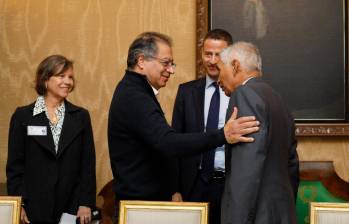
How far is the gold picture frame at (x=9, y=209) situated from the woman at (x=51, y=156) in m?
0.81

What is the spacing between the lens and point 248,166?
2.77 m

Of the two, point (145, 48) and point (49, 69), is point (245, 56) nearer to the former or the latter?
point (145, 48)

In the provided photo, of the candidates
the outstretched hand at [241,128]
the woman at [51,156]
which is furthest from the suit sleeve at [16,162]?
the outstretched hand at [241,128]

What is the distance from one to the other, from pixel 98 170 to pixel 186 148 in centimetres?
239

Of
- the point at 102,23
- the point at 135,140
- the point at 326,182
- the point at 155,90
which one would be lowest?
the point at 326,182

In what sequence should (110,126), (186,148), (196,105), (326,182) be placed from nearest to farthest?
(186,148), (110,126), (196,105), (326,182)

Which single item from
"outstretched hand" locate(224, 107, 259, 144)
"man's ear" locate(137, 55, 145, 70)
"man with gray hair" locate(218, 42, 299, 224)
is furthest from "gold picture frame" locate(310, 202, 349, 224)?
"man's ear" locate(137, 55, 145, 70)

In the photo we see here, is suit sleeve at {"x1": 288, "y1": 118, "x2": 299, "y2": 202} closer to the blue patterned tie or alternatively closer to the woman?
the blue patterned tie

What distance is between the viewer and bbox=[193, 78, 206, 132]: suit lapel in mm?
3938

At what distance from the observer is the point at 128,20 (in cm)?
531

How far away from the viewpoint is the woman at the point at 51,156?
13.0ft

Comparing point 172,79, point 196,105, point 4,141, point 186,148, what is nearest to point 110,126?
point 186,148

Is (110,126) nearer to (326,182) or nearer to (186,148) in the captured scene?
(186,148)

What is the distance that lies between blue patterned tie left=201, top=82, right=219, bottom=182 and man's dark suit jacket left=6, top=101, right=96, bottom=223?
766 mm
